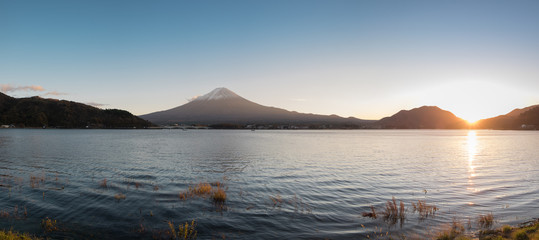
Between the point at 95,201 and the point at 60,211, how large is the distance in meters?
2.10

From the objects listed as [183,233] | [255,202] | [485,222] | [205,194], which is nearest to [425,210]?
[485,222]

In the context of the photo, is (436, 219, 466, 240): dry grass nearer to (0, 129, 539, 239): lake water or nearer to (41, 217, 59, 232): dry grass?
Result: (0, 129, 539, 239): lake water

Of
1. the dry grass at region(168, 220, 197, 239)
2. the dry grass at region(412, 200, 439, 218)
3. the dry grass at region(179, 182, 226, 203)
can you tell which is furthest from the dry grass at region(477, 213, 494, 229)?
the dry grass at region(179, 182, 226, 203)

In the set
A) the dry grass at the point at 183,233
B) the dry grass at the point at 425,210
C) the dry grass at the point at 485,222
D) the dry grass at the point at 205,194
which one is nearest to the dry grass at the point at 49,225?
the dry grass at the point at 183,233

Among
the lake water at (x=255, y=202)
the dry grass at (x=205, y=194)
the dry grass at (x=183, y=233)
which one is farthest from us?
the dry grass at (x=205, y=194)

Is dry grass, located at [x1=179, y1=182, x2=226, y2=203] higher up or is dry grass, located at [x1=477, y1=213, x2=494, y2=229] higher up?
dry grass, located at [x1=179, y1=182, x2=226, y2=203]

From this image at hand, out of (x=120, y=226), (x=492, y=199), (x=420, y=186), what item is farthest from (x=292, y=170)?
(x=120, y=226)

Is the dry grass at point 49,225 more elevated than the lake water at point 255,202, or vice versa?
the dry grass at point 49,225

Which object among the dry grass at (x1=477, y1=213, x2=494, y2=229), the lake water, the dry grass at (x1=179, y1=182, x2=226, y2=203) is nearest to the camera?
the lake water

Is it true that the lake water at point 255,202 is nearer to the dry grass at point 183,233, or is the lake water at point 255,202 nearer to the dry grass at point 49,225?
the dry grass at point 49,225

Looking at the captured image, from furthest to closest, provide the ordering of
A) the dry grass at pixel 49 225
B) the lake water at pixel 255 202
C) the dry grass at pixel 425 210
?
1. the dry grass at pixel 425 210
2. the lake water at pixel 255 202
3. the dry grass at pixel 49 225

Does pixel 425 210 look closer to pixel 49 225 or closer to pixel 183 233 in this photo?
pixel 183 233

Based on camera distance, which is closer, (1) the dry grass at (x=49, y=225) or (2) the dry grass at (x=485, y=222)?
(1) the dry grass at (x=49, y=225)

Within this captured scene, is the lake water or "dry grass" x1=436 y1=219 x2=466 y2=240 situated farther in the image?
the lake water
